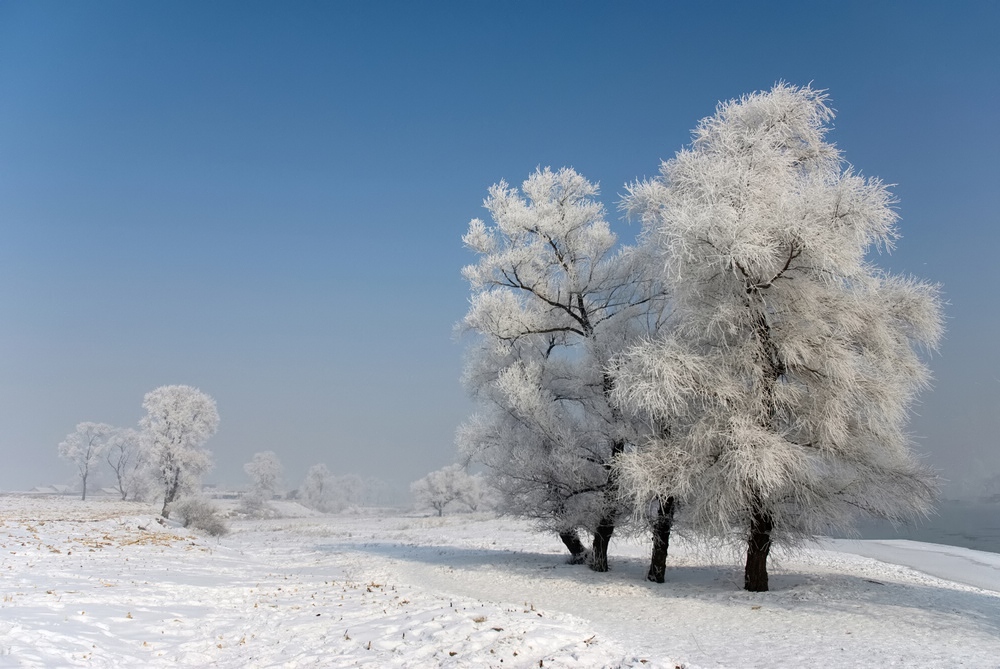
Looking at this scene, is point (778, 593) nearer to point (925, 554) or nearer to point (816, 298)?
point (816, 298)

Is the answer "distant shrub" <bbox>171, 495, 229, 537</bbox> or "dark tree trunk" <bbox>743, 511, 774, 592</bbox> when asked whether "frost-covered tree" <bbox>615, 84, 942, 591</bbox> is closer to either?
"dark tree trunk" <bbox>743, 511, 774, 592</bbox>

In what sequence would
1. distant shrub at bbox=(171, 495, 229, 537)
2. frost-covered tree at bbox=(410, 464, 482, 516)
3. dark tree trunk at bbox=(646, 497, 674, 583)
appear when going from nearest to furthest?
dark tree trunk at bbox=(646, 497, 674, 583) → distant shrub at bbox=(171, 495, 229, 537) → frost-covered tree at bbox=(410, 464, 482, 516)

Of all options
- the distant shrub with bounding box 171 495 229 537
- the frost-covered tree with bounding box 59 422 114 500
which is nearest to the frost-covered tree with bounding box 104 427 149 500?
the frost-covered tree with bounding box 59 422 114 500

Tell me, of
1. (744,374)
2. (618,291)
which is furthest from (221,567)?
(744,374)

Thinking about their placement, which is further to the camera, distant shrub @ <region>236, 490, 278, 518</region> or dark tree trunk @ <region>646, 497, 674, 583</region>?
distant shrub @ <region>236, 490, 278, 518</region>

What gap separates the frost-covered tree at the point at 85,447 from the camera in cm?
7888

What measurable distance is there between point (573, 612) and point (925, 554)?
2158 cm

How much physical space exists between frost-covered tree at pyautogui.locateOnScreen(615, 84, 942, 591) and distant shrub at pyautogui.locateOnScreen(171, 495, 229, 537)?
28762 mm

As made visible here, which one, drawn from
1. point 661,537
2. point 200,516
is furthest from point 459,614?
point 200,516

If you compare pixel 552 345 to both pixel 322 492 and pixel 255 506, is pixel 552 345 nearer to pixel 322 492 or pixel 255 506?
pixel 255 506

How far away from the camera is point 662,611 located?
1283 centimetres

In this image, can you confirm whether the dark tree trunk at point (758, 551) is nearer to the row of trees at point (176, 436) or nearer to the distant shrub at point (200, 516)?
the distant shrub at point (200, 516)

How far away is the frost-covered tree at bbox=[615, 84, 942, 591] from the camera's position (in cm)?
1338

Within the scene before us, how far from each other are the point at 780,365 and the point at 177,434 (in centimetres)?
4382
